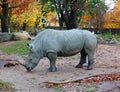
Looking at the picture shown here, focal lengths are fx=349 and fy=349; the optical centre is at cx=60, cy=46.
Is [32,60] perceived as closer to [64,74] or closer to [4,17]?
[64,74]

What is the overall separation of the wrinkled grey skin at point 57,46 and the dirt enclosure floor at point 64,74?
470 millimetres

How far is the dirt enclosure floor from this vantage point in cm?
1005

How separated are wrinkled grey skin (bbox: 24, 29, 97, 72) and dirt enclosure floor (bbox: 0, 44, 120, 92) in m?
0.47

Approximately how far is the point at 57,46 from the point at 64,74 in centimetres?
123

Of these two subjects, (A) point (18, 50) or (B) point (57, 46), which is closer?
(B) point (57, 46)

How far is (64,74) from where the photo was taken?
12.8 metres

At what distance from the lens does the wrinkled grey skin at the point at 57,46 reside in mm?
13414

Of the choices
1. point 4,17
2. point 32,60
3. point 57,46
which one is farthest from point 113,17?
point 32,60

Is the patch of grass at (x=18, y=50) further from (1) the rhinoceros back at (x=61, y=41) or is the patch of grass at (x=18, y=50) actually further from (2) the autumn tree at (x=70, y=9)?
(2) the autumn tree at (x=70, y=9)

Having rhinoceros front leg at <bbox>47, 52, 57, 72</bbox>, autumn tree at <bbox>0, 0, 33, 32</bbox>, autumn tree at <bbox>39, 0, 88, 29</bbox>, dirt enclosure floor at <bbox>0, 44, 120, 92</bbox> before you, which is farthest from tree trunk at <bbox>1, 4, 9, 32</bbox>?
rhinoceros front leg at <bbox>47, 52, 57, 72</bbox>

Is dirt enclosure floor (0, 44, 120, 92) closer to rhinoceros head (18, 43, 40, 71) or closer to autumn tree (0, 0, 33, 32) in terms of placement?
rhinoceros head (18, 43, 40, 71)

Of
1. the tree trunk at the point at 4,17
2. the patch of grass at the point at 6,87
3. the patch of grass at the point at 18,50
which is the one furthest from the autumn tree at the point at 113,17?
the patch of grass at the point at 6,87

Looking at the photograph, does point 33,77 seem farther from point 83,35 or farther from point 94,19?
point 94,19

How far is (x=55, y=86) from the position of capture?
34.0ft
